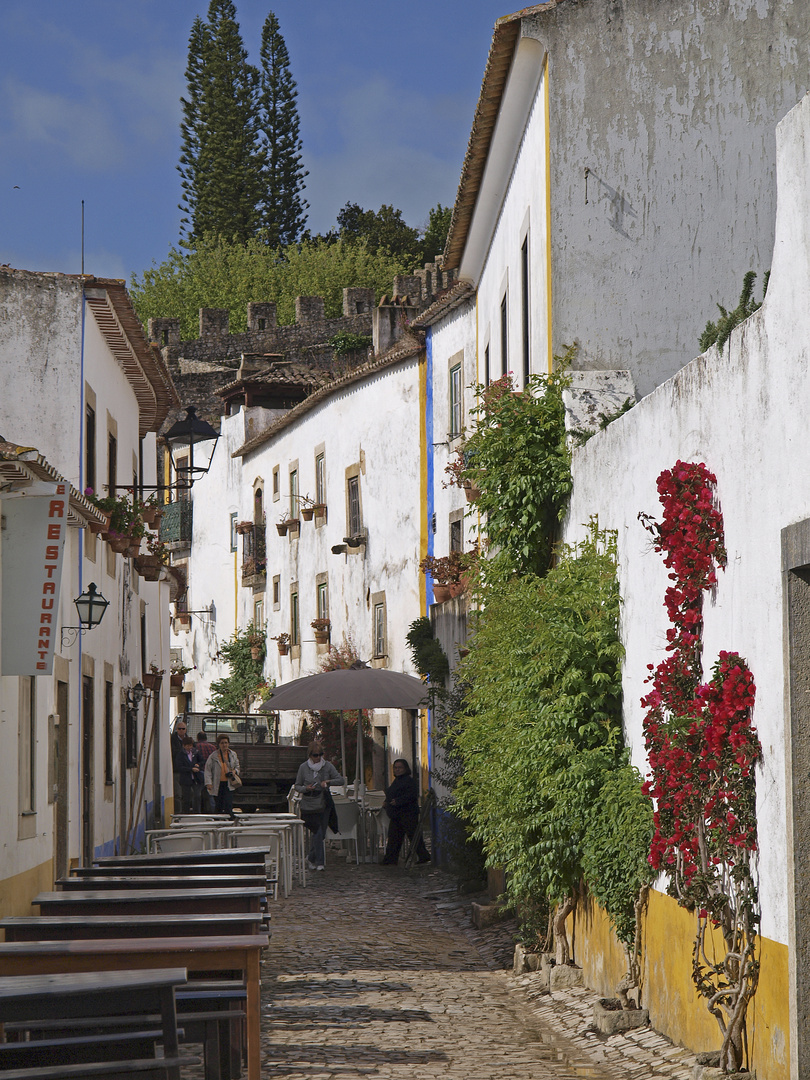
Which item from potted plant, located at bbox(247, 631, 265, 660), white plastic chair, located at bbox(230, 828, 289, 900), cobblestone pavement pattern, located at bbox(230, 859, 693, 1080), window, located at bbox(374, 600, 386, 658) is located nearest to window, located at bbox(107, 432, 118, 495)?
white plastic chair, located at bbox(230, 828, 289, 900)

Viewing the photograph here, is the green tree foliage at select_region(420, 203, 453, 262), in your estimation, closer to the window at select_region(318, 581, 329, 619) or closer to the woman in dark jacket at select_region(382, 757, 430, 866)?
the window at select_region(318, 581, 329, 619)

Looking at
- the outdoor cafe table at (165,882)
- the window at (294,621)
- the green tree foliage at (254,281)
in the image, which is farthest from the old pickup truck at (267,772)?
the green tree foliage at (254,281)

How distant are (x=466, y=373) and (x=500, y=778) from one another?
1197 centimetres

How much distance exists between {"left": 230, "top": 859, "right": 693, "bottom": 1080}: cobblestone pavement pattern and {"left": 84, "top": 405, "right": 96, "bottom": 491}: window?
5.16 meters

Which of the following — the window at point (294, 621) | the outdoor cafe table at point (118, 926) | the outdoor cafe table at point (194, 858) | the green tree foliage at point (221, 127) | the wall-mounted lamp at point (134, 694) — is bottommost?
the outdoor cafe table at point (194, 858)

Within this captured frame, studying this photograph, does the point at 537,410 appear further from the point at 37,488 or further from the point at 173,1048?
the point at 173,1048

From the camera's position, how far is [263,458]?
120ft

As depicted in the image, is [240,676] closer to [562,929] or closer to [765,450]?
[562,929]

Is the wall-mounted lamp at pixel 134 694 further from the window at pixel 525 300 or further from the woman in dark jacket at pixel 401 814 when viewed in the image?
the window at pixel 525 300

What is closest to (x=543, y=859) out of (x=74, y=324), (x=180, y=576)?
(x=74, y=324)

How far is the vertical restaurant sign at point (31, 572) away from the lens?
9.55 meters

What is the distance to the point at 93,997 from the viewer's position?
5141 millimetres

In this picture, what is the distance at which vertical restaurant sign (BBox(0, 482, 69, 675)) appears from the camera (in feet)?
31.3

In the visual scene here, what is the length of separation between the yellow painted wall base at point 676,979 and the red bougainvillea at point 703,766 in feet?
→ 0.58
